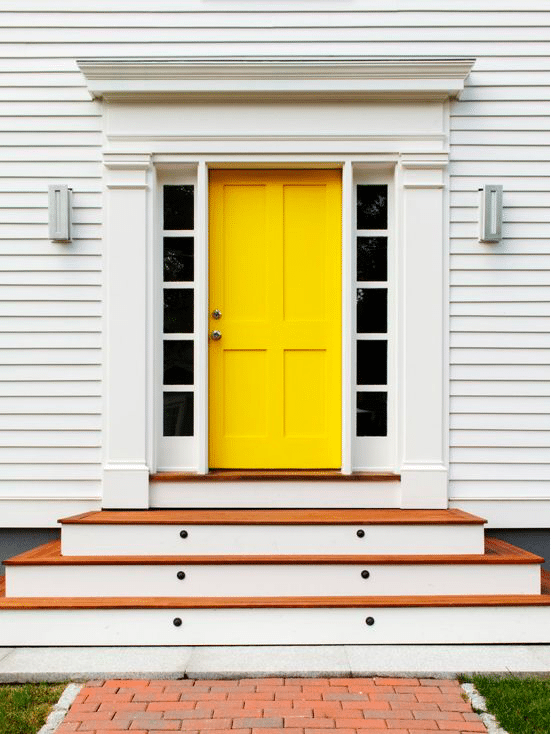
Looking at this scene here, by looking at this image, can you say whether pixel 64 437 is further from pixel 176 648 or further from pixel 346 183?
pixel 346 183

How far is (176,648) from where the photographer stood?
11.5 feet

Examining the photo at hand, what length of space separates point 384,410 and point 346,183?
1480 millimetres

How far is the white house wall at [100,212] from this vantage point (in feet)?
14.6

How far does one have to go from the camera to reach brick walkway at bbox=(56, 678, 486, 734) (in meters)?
2.80

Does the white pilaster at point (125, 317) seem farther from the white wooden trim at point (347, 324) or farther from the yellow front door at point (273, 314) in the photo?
the white wooden trim at point (347, 324)

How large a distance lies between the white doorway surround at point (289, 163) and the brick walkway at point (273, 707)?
136 centimetres

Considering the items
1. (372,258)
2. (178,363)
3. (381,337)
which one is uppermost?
(372,258)

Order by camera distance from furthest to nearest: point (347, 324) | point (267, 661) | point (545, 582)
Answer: point (347, 324), point (545, 582), point (267, 661)

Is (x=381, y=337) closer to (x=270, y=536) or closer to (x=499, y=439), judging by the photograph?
(x=499, y=439)

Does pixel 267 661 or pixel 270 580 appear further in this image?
pixel 270 580

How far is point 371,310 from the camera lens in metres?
4.56

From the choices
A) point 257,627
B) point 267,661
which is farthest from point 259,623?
point 267,661

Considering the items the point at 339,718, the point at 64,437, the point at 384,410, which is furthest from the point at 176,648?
the point at 384,410

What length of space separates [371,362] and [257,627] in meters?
1.83
